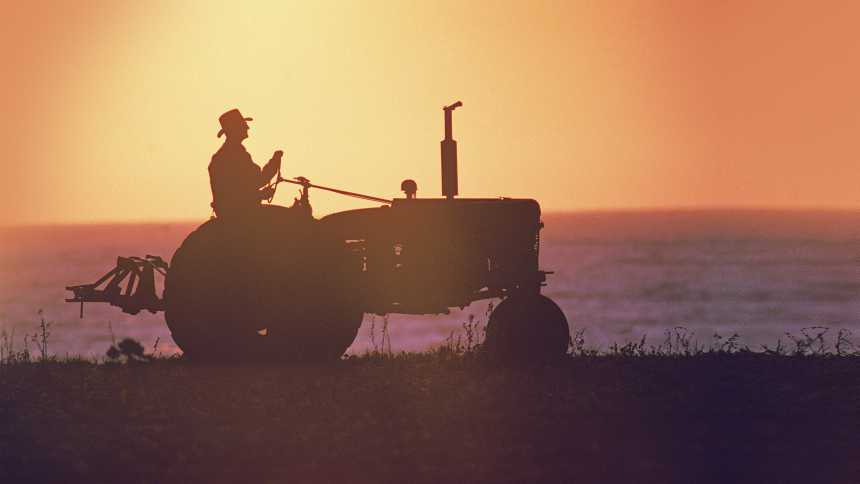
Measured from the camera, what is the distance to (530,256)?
587 inches

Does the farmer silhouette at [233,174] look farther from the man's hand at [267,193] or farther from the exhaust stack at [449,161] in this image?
the exhaust stack at [449,161]

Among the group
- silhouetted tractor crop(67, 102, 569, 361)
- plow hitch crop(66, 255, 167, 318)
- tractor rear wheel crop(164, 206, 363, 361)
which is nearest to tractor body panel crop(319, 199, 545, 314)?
silhouetted tractor crop(67, 102, 569, 361)

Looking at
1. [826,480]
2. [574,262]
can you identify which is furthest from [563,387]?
[574,262]

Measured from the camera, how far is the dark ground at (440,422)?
962cm

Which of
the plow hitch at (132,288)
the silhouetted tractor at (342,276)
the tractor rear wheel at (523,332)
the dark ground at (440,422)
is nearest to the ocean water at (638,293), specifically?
the silhouetted tractor at (342,276)

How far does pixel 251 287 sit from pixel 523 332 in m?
2.74

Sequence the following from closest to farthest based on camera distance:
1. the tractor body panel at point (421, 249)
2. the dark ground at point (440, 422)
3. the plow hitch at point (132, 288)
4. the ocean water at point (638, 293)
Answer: the dark ground at point (440, 422)
the tractor body panel at point (421, 249)
the plow hitch at point (132, 288)
the ocean water at point (638, 293)

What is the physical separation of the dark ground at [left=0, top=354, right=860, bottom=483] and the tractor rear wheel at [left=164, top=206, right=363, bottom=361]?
386 mm

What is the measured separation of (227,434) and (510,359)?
4463 mm

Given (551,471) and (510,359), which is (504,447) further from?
(510,359)

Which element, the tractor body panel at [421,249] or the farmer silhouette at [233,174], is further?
the tractor body panel at [421,249]

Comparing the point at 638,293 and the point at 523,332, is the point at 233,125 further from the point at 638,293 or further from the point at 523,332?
the point at 638,293

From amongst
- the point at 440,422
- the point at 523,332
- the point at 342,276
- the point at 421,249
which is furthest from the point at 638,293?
the point at 440,422

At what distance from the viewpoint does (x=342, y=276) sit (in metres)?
14.2
